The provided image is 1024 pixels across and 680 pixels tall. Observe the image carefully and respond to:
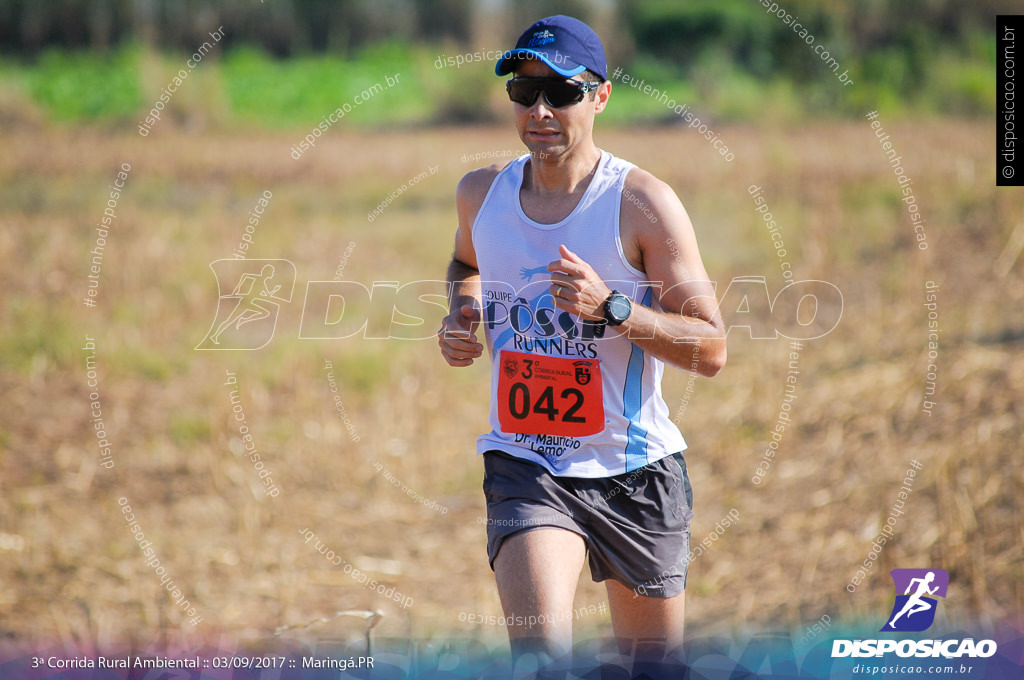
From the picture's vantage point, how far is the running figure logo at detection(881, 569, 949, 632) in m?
3.89

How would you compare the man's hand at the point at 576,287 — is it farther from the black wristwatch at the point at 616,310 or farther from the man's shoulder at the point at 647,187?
the man's shoulder at the point at 647,187

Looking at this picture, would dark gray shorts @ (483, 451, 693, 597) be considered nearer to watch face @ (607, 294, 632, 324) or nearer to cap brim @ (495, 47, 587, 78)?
watch face @ (607, 294, 632, 324)

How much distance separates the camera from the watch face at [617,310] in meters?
2.44

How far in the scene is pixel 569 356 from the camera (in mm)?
2670

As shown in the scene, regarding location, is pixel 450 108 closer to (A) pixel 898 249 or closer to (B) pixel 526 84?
(A) pixel 898 249

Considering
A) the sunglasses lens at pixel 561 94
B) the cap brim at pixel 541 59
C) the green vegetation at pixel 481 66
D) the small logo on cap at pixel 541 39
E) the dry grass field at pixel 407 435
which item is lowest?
the dry grass field at pixel 407 435

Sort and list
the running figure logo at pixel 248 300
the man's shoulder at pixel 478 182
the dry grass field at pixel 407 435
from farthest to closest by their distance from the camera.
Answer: the running figure logo at pixel 248 300 < the dry grass field at pixel 407 435 < the man's shoulder at pixel 478 182

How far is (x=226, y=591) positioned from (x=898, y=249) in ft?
25.5

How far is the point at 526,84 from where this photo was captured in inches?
102

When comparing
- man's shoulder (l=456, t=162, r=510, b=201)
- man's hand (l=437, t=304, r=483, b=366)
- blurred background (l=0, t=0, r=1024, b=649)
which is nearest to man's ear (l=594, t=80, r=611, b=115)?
man's shoulder (l=456, t=162, r=510, b=201)

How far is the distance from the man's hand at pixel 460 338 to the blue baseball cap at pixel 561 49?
0.71 meters

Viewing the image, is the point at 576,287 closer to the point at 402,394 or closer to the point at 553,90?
the point at 553,90

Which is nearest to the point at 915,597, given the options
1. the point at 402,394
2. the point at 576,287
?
the point at 576,287

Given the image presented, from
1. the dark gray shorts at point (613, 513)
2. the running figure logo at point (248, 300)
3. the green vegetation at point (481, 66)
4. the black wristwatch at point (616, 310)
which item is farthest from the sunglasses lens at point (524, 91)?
the green vegetation at point (481, 66)
